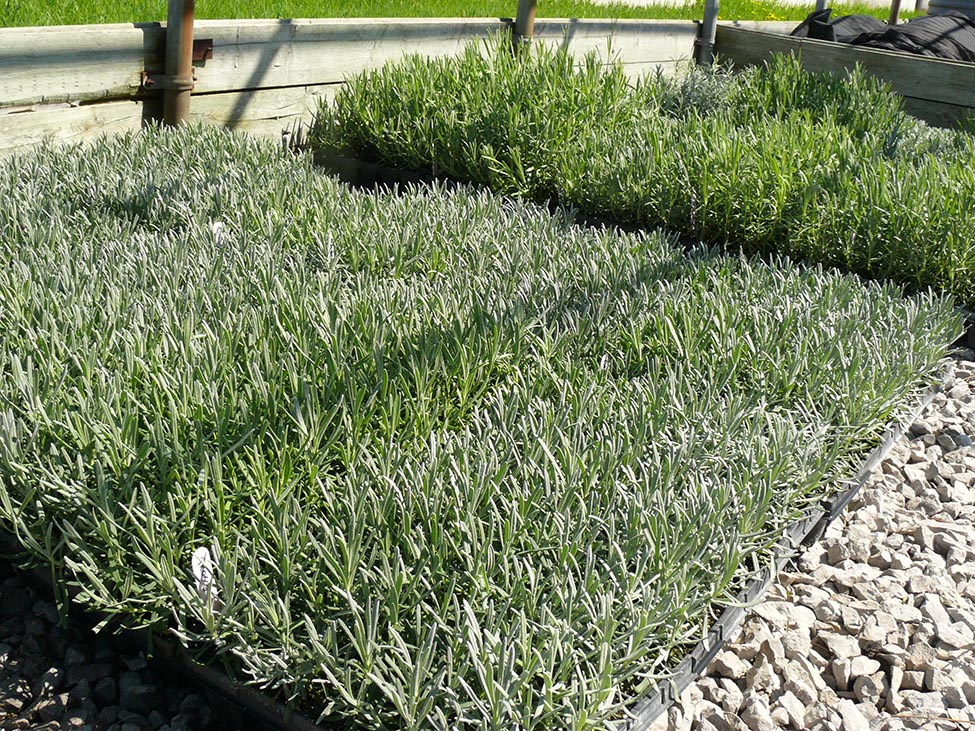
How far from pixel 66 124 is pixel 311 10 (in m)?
1.71

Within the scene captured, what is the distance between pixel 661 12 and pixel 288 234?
18.8ft

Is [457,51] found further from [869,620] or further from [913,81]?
[869,620]

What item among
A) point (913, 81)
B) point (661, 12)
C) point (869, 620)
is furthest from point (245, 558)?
point (661, 12)

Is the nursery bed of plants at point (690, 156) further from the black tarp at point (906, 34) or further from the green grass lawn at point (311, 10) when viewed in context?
the black tarp at point (906, 34)

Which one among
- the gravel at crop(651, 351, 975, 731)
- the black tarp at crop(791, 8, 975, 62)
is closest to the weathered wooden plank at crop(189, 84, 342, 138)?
the gravel at crop(651, 351, 975, 731)

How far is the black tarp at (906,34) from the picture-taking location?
7.37 metres

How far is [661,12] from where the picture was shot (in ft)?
26.2

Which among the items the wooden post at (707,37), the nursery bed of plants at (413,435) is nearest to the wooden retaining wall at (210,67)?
the nursery bed of plants at (413,435)

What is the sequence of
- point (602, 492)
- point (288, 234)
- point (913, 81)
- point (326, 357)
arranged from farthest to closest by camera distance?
1. point (913, 81)
2. point (288, 234)
3. point (326, 357)
4. point (602, 492)

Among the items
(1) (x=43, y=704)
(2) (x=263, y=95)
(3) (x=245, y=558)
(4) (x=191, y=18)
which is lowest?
(1) (x=43, y=704)

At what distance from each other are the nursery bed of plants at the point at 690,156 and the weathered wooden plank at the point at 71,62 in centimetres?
102

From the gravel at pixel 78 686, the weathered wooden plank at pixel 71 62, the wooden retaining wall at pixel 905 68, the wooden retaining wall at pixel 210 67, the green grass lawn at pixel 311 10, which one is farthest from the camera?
the wooden retaining wall at pixel 905 68

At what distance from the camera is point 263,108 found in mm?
4758

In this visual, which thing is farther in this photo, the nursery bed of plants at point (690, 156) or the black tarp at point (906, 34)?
the black tarp at point (906, 34)
